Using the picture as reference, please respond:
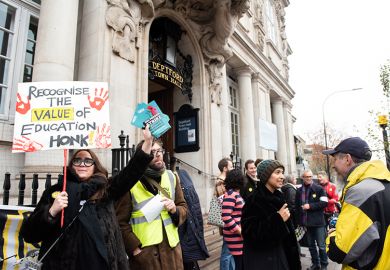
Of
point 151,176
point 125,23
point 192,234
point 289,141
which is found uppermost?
point 125,23

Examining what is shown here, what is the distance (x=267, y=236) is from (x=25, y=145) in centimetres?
236

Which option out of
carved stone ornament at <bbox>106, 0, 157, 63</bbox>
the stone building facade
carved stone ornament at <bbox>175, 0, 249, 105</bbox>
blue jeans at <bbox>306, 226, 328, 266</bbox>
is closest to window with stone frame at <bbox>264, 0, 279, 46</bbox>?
the stone building facade

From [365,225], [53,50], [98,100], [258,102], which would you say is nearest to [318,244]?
[365,225]

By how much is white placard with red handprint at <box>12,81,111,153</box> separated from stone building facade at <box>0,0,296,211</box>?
285cm

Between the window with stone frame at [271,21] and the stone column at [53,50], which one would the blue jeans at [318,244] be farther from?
the window with stone frame at [271,21]

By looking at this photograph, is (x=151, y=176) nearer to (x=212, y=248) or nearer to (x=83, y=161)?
(x=83, y=161)

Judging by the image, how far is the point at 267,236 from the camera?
276 centimetres

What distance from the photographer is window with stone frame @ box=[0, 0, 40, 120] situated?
5.48 metres

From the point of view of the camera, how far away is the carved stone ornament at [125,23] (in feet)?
22.2

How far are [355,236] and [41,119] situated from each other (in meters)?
2.71

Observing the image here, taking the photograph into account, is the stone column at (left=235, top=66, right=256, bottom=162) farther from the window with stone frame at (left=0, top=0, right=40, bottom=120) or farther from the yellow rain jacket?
the yellow rain jacket

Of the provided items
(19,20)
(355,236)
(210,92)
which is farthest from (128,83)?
(355,236)

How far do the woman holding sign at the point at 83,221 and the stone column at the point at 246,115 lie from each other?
12.5 meters

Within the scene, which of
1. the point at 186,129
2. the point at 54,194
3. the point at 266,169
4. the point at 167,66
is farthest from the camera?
the point at 186,129
